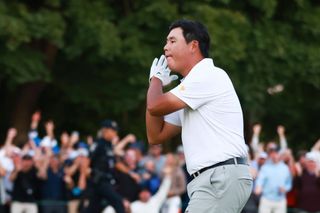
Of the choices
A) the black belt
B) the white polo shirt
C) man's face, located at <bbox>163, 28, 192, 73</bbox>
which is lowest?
→ the black belt

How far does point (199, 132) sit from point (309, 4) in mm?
19492

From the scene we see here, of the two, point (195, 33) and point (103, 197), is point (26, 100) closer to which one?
point (103, 197)

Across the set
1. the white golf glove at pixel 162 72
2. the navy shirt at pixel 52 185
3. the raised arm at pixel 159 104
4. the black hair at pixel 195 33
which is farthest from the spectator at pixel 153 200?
the black hair at pixel 195 33

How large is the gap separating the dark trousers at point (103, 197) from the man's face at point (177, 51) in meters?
8.74

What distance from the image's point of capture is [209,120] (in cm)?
670

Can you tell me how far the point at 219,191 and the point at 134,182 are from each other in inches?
466

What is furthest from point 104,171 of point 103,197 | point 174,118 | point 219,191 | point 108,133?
point 219,191

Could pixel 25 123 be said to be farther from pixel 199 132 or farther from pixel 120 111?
pixel 199 132

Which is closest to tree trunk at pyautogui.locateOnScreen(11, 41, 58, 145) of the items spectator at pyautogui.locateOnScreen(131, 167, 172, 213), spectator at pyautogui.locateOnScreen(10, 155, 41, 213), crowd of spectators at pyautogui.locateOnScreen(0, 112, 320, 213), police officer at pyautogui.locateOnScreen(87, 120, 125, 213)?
crowd of spectators at pyautogui.locateOnScreen(0, 112, 320, 213)

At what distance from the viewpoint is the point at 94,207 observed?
15914 millimetres

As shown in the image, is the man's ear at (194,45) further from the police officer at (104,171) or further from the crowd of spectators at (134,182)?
the crowd of spectators at (134,182)

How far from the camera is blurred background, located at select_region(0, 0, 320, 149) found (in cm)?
2356

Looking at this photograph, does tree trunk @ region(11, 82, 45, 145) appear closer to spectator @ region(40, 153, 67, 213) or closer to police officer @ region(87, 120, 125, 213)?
spectator @ region(40, 153, 67, 213)

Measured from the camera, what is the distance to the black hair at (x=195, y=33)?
688 centimetres
